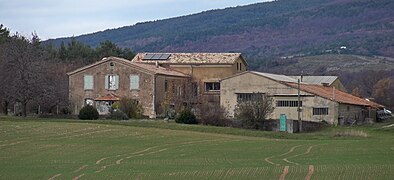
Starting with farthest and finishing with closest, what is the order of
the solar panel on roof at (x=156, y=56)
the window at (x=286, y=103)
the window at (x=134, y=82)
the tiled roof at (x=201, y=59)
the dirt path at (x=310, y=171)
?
the solar panel on roof at (x=156, y=56) < the tiled roof at (x=201, y=59) < the window at (x=134, y=82) < the window at (x=286, y=103) < the dirt path at (x=310, y=171)

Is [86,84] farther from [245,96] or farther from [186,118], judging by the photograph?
[186,118]

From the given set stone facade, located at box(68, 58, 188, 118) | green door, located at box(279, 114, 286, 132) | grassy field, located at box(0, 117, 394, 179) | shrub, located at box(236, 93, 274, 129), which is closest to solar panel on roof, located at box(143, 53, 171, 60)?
stone facade, located at box(68, 58, 188, 118)

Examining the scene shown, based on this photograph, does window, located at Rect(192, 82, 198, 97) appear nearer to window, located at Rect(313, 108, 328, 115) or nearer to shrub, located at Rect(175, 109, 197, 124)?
window, located at Rect(313, 108, 328, 115)

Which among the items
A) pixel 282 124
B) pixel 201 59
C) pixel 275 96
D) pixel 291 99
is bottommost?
pixel 282 124

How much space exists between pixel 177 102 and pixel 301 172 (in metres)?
58.3

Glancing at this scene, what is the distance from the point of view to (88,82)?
290 ft

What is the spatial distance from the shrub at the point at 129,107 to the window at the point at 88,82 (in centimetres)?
744

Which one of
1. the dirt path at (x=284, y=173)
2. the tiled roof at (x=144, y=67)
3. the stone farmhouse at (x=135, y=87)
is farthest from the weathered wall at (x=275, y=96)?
the dirt path at (x=284, y=173)

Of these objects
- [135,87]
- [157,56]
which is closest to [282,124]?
[135,87]

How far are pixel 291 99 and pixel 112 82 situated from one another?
18.7 metres

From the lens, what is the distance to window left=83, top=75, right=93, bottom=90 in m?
88.4

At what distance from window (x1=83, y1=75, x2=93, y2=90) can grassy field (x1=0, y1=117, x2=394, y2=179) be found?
27385mm

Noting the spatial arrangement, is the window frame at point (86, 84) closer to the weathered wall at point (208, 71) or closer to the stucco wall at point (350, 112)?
the weathered wall at point (208, 71)

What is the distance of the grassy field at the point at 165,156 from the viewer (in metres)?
29.4
